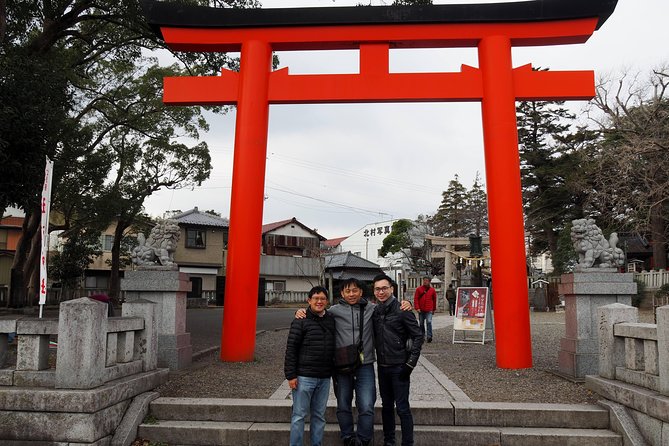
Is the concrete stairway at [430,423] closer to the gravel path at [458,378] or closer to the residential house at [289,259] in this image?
the gravel path at [458,378]

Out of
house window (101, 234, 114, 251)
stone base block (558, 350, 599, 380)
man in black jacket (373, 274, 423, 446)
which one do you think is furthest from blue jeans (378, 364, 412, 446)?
house window (101, 234, 114, 251)

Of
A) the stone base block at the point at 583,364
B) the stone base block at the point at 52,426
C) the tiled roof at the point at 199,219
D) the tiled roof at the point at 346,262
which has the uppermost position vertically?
the tiled roof at the point at 199,219

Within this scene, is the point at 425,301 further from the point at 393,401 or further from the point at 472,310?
the point at 393,401

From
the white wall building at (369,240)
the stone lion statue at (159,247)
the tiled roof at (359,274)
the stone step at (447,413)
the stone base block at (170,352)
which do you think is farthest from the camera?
the white wall building at (369,240)

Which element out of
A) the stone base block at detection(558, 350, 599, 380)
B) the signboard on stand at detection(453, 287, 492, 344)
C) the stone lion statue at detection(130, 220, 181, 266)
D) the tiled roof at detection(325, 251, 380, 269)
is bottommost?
the stone base block at detection(558, 350, 599, 380)

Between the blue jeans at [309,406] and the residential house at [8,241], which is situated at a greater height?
the residential house at [8,241]

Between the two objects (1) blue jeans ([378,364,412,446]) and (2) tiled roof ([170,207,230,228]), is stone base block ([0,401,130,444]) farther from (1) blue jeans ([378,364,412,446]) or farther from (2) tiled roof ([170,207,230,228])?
(2) tiled roof ([170,207,230,228])

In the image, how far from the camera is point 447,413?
5.55 metres

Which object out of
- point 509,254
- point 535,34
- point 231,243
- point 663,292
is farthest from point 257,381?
point 663,292

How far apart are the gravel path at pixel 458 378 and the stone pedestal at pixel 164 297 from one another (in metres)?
0.40

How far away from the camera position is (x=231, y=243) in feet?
29.8

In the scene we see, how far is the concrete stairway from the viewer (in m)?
5.24

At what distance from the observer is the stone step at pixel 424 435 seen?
521 centimetres

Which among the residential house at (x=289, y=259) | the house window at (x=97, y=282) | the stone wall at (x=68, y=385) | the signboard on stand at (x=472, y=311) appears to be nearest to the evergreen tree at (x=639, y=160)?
the signboard on stand at (x=472, y=311)
